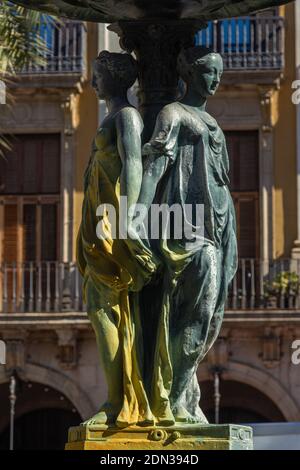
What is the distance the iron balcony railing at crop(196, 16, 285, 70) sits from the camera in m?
27.2

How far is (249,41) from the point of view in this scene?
90.5 ft

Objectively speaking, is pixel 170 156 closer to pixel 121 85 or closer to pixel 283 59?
pixel 121 85

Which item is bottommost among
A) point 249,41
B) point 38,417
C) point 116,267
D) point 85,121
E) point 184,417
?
point 184,417

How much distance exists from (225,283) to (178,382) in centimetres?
58

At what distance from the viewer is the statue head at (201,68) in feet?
27.8

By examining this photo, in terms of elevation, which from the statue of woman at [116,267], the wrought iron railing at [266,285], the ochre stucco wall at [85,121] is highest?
the ochre stucco wall at [85,121]

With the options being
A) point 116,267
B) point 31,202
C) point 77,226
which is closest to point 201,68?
point 116,267

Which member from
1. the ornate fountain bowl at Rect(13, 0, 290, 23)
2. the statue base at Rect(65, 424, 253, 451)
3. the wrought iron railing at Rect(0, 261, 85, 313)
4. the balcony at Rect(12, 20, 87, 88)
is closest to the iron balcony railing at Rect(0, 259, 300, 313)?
the wrought iron railing at Rect(0, 261, 85, 313)

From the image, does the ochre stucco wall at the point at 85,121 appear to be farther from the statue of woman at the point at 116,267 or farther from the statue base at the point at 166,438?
the statue base at the point at 166,438

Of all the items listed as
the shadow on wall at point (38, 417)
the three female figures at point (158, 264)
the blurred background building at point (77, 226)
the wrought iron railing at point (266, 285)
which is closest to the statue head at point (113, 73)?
the three female figures at point (158, 264)

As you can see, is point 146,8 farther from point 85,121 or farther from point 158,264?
point 85,121

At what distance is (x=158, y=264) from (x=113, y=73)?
1.03 meters

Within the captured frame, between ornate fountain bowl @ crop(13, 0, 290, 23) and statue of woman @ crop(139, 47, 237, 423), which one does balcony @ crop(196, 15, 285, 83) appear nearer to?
ornate fountain bowl @ crop(13, 0, 290, 23)

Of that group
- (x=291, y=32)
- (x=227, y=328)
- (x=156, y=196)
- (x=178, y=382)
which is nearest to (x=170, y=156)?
(x=156, y=196)
